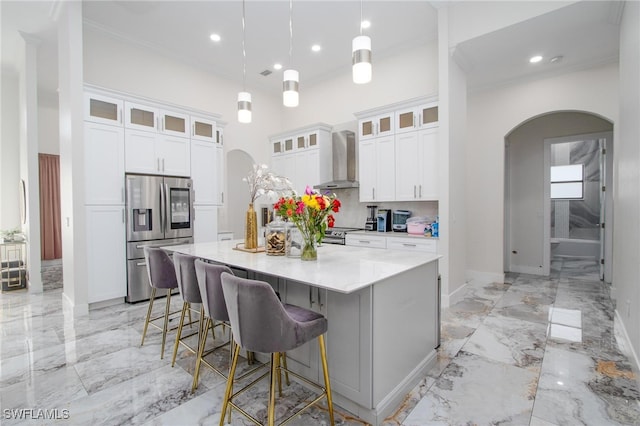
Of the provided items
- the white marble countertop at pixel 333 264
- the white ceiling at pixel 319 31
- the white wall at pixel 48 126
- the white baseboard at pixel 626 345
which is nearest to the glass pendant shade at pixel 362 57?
the white marble countertop at pixel 333 264

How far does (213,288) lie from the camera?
1855mm

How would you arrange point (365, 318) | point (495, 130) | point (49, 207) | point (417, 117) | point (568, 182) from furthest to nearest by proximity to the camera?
1. point (568, 182)
2. point (49, 207)
3. point (495, 130)
4. point (417, 117)
5. point (365, 318)

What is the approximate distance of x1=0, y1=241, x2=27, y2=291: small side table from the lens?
15.8 feet

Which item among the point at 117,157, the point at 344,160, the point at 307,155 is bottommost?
the point at 117,157

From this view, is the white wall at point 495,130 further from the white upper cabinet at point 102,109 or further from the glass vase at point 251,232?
the white upper cabinet at point 102,109

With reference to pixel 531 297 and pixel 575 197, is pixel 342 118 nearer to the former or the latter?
pixel 531 297

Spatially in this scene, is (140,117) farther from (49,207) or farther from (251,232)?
(49,207)

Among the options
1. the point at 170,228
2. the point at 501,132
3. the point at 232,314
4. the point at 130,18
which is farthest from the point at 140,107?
the point at 501,132

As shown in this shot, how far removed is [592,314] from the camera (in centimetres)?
353

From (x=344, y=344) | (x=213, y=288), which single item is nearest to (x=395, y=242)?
(x=344, y=344)

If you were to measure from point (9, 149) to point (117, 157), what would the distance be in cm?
357

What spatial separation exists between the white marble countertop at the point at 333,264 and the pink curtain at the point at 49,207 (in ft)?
20.8

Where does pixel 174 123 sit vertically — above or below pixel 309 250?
above

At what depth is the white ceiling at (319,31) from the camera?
11.5 feet
